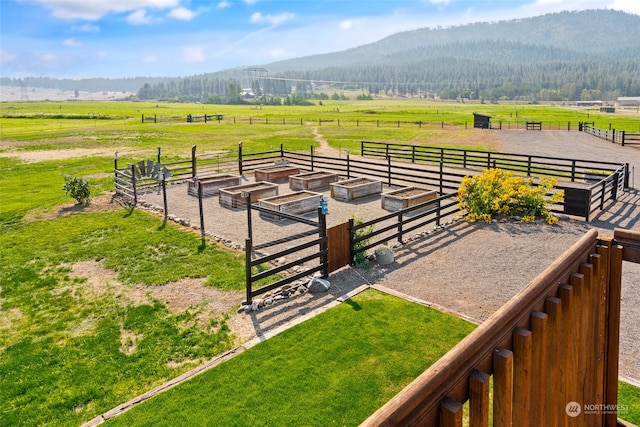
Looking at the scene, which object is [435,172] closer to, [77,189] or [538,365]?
[77,189]

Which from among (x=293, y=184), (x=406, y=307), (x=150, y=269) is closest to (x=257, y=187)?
(x=293, y=184)

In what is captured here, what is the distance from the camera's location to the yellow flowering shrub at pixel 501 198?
48.5 feet

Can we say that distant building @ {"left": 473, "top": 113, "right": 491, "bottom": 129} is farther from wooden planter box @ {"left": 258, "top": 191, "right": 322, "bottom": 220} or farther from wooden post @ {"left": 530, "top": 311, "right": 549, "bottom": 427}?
wooden post @ {"left": 530, "top": 311, "right": 549, "bottom": 427}

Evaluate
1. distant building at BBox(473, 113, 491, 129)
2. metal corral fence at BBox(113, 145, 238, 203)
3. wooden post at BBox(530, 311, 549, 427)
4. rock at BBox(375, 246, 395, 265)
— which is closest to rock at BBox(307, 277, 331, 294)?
rock at BBox(375, 246, 395, 265)

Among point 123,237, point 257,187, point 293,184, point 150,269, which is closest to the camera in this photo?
point 150,269

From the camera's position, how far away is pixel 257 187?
63.7 feet

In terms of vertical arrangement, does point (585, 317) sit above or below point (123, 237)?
→ above

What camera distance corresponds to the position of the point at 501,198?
14805 mm

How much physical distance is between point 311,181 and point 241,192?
4.25 meters

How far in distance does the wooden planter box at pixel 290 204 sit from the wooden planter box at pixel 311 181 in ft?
11.0

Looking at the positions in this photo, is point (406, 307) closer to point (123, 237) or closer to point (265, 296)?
point (265, 296)

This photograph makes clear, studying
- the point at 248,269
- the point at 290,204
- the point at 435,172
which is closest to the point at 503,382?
the point at 248,269

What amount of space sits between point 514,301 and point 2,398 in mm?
6954

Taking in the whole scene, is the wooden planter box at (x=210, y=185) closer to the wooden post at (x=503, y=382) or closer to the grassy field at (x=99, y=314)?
the grassy field at (x=99, y=314)
